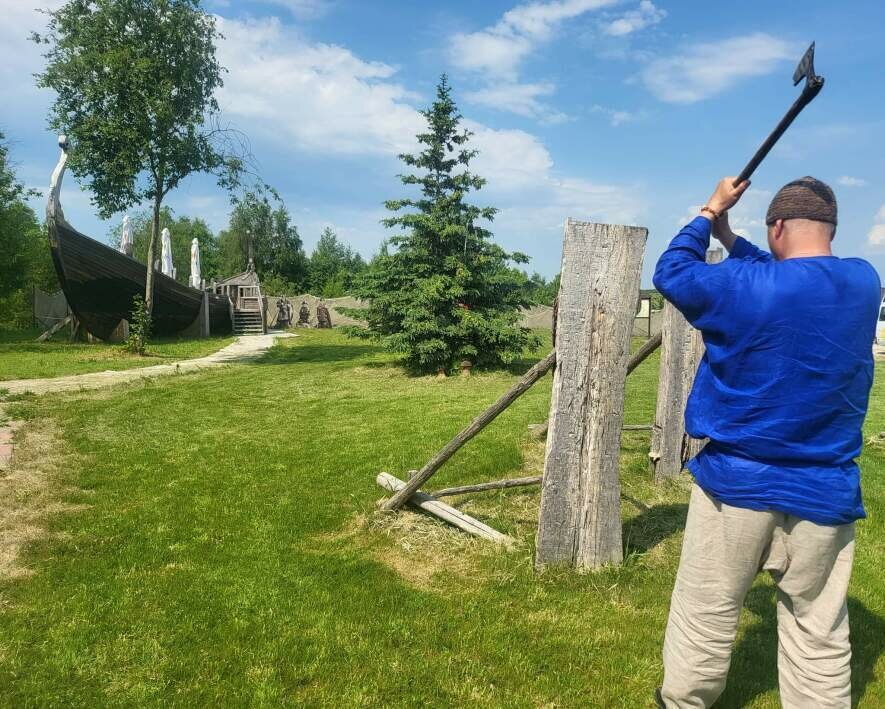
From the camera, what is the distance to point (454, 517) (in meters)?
4.45

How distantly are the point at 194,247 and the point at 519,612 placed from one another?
1192 inches

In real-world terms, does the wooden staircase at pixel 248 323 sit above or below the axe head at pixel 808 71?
below

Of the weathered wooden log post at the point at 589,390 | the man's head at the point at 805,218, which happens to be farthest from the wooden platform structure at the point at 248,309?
the man's head at the point at 805,218

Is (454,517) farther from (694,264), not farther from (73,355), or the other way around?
(73,355)

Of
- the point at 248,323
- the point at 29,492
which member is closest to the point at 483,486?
the point at 29,492

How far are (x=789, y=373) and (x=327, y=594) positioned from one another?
272 cm

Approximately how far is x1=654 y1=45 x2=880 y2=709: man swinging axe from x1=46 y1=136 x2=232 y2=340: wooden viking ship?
1615cm

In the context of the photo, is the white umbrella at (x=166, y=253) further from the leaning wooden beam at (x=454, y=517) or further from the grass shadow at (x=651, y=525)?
the grass shadow at (x=651, y=525)

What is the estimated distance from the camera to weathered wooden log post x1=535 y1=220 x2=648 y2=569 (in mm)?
3527

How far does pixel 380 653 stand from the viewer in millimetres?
3023

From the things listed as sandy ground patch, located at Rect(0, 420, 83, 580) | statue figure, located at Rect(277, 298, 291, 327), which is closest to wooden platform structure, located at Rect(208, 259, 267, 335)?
statue figure, located at Rect(277, 298, 291, 327)

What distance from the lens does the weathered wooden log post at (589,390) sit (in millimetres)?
3527

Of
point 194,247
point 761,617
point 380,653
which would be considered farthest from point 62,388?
point 194,247

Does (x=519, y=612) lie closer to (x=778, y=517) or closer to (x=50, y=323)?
(x=778, y=517)
